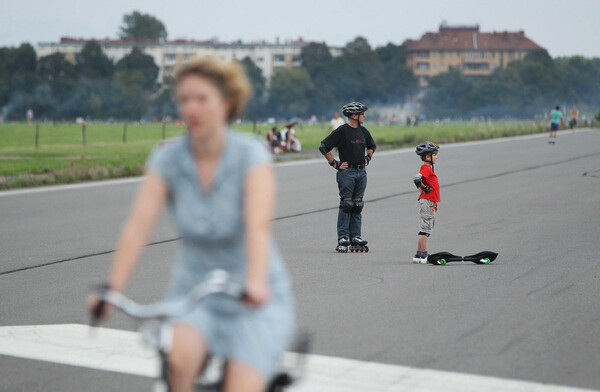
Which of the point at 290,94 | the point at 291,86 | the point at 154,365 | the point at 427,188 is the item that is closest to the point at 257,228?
the point at 154,365

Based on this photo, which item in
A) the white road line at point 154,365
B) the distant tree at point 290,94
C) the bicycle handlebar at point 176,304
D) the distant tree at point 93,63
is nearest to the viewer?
the bicycle handlebar at point 176,304

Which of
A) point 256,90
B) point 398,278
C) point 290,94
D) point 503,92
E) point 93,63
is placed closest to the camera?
point 398,278

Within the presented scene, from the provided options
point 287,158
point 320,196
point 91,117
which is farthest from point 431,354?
point 91,117

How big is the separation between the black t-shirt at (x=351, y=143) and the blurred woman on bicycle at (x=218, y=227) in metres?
8.47

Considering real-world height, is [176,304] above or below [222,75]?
below

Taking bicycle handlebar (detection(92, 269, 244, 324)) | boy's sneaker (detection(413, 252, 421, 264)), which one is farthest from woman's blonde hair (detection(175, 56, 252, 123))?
boy's sneaker (detection(413, 252, 421, 264))

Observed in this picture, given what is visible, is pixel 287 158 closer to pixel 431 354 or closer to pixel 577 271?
pixel 577 271

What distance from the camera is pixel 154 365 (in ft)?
20.7

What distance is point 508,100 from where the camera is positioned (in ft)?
598

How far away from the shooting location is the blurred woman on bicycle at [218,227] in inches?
131

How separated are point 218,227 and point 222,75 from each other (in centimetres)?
52

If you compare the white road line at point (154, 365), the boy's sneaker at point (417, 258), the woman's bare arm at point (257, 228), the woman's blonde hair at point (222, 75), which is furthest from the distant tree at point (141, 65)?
the woman's bare arm at point (257, 228)

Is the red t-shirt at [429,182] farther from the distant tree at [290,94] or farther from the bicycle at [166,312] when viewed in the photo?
the distant tree at [290,94]

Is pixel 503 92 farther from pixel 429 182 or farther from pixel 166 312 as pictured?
pixel 166 312
